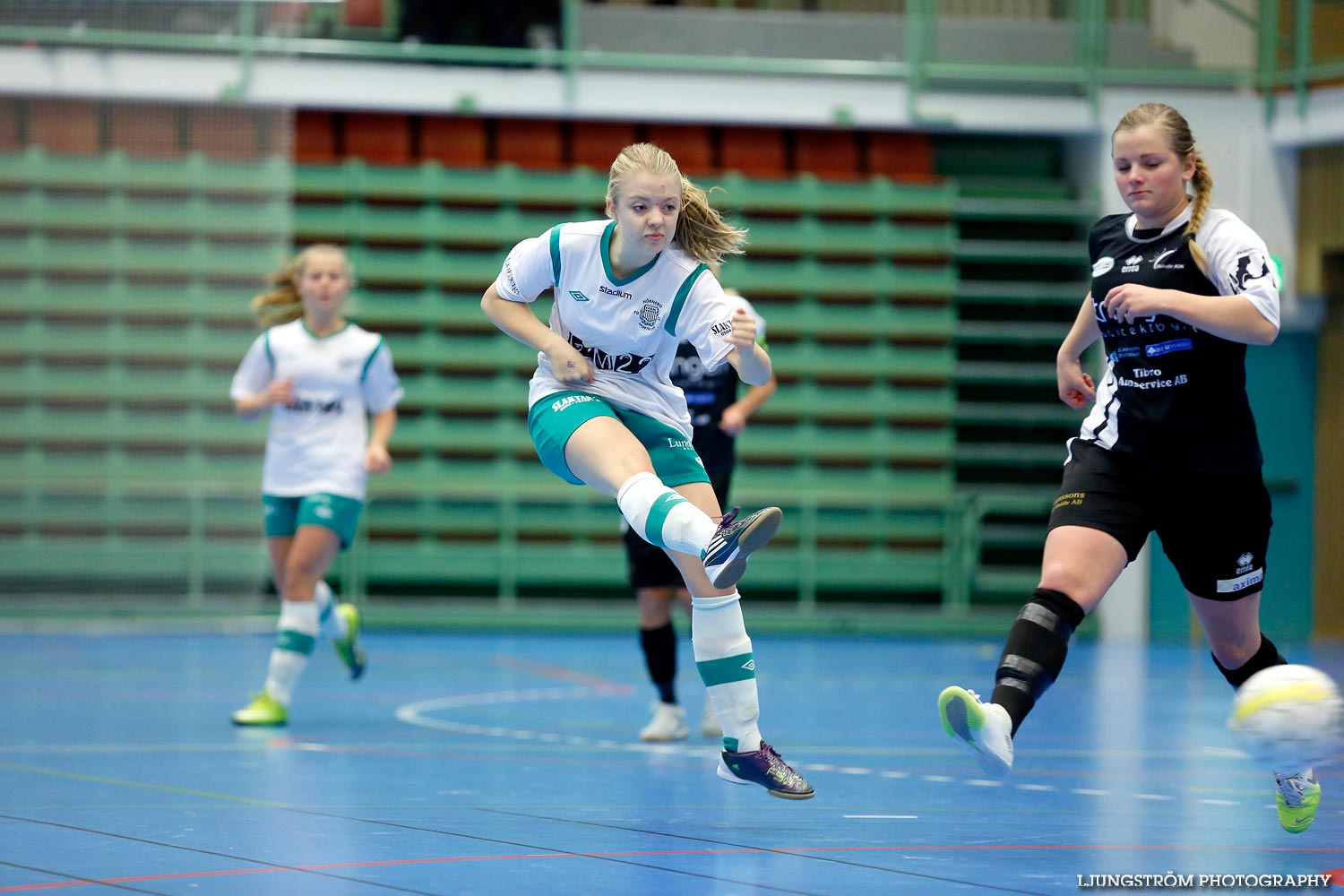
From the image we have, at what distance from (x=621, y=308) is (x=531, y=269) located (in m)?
0.31

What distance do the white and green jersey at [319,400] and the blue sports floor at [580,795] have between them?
110cm

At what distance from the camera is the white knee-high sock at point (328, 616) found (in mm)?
7377

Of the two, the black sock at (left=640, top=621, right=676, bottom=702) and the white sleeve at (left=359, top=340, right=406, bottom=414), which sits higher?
the white sleeve at (left=359, top=340, right=406, bottom=414)

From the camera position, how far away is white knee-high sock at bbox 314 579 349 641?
7.38 metres

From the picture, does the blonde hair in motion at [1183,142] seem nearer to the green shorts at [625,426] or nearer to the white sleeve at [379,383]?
the green shorts at [625,426]

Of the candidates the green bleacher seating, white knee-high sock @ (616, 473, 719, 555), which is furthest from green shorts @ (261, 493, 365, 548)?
the green bleacher seating

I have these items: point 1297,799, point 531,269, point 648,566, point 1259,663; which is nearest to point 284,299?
point 648,566

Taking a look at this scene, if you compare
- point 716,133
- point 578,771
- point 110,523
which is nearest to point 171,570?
point 110,523

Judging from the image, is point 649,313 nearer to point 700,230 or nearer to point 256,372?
point 700,230

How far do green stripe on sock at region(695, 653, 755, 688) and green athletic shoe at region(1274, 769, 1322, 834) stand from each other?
1458mm

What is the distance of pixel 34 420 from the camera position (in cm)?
1255

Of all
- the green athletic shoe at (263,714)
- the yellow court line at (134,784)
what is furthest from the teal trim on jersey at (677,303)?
the green athletic shoe at (263,714)

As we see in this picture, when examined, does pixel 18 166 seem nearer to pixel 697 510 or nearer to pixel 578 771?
pixel 578 771

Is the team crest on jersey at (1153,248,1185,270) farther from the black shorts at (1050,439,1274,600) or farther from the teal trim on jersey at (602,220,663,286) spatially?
the teal trim on jersey at (602,220,663,286)
